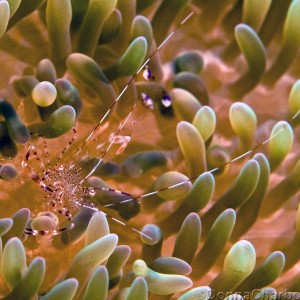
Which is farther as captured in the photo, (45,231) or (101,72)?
(101,72)

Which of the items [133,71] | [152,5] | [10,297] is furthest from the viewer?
[152,5]

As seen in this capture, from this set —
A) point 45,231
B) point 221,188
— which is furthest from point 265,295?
point 45,231

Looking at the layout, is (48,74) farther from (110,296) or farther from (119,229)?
(110,296)

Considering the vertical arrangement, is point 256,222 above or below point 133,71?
below

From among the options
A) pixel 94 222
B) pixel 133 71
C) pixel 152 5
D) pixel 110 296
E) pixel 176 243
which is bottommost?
pixel 110 296

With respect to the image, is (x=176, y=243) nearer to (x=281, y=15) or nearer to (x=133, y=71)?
(x=133, y=71)

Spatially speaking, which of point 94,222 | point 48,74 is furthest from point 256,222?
point 48,74

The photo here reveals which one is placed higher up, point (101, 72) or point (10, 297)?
point (101, 72)

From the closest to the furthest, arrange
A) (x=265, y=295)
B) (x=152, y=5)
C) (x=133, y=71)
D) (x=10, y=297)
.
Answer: (x=10, y=297), (x=265, y=295), (x=133, y=71), (x=152, y=5)

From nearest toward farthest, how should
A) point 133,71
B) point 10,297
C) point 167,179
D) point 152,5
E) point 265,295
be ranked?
point 10,297 → point 265,295 → point 167,179 → point 133,71 → point 152,5
